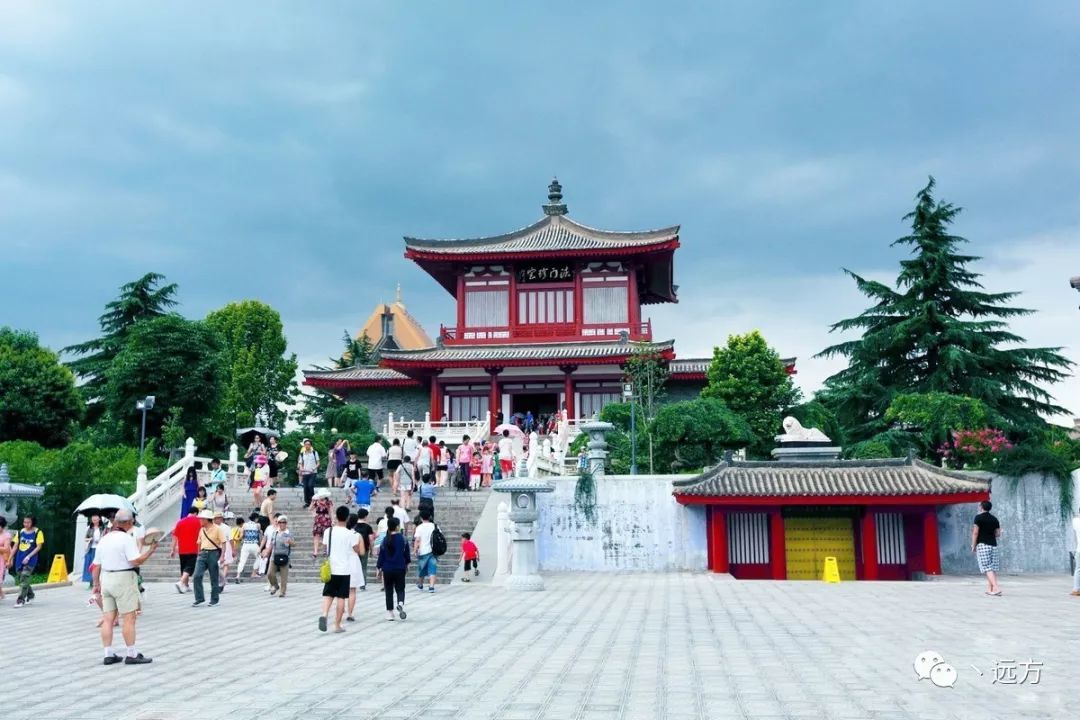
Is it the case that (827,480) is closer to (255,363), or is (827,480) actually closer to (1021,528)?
(1021,528)

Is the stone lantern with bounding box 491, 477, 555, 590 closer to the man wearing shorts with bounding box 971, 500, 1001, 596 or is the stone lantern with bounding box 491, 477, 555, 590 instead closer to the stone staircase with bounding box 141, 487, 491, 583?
the stone staircase with bounding box 141, 487, 491, 583

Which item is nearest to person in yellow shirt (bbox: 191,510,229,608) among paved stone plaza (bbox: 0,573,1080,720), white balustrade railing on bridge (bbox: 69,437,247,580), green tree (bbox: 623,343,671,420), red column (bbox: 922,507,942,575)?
paved stone plaza (bbox: 0,573,1080,720)

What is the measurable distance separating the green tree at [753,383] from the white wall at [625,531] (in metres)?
7.92

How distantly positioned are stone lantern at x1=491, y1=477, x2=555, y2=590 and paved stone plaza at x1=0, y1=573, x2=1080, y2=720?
5.18 ft

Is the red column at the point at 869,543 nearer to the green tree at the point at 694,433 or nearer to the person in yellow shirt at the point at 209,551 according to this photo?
the green tree at the point at 694,433

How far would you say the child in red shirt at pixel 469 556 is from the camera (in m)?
16.2

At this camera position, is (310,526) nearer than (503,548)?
No

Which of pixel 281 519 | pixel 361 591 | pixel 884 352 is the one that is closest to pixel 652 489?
pixel 361 591

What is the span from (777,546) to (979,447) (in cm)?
601

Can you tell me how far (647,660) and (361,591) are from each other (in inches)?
298

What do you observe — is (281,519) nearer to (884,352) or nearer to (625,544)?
(625,544)

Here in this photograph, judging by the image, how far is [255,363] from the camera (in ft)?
124

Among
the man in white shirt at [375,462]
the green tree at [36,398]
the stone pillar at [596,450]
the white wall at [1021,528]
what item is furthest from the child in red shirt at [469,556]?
the green tree at [36,398]

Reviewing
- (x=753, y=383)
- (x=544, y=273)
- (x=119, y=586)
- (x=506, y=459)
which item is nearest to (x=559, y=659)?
(x=119, y=586)
